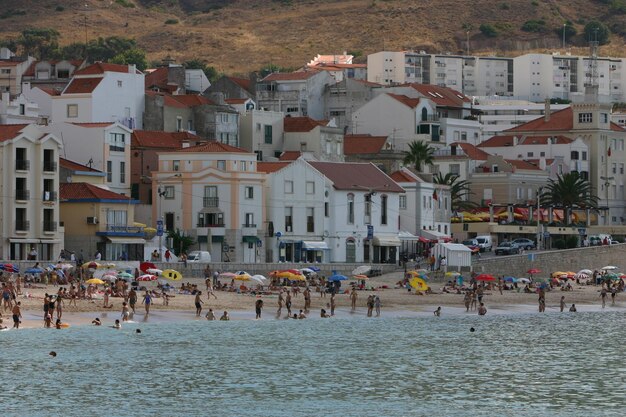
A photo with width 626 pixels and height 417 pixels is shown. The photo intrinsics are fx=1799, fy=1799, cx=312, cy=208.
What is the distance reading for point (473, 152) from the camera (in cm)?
16050

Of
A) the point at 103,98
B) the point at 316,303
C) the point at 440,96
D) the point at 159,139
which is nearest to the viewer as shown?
the point at 316,303

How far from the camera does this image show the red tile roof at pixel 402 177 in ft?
434

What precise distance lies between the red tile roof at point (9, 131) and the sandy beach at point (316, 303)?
13.5 metres

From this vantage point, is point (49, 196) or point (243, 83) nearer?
point (49, 196)

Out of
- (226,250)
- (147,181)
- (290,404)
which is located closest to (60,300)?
(290,404)

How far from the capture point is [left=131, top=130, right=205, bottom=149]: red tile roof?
125000 mm

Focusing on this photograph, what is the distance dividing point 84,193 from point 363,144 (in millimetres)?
40985

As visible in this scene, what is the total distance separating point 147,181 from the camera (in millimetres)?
123250

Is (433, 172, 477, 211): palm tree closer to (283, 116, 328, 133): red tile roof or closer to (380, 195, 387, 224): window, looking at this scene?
(283, 116, 328, 133): red tile roof

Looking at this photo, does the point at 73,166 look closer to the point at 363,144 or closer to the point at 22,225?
the point at 22,225

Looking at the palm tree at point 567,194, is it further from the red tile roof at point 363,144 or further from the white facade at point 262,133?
the white facade at point 262,133

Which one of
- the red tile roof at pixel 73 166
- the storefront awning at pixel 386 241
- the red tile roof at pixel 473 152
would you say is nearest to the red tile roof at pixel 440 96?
the red tile roof at pixel 473 152

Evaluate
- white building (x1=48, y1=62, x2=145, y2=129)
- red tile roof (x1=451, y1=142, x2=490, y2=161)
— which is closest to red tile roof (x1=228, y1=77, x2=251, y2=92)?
red tile roof (x1=451, y1=142, x2=490, y2=161)

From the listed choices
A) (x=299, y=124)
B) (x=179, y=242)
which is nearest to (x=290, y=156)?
(x=299, y=124)
